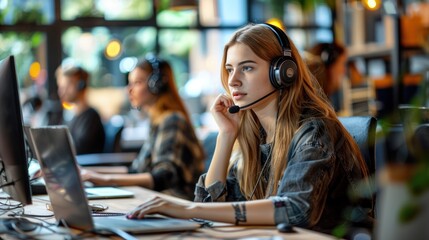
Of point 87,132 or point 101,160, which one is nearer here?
point 101,160

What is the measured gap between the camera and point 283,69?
231 centimetres

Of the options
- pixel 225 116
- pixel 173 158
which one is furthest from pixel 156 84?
pixel 225 116

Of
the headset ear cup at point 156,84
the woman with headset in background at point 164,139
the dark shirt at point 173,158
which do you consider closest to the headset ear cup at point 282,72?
the woman with headset in background at point 164,139

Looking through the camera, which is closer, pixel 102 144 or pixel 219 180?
pixel 219 180

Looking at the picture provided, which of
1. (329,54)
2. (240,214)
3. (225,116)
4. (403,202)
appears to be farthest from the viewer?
(329,54)

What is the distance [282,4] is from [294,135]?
4.95m

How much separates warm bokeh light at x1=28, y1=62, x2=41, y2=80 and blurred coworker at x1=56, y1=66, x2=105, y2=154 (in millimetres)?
834

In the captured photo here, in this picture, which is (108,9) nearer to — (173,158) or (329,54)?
(329,54)

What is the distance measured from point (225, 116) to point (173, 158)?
3.72ft

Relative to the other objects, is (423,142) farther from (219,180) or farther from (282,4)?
(282,4)

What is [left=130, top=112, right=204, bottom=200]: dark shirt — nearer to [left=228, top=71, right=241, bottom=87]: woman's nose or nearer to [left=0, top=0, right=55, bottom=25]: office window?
[left=228, top=71, right=241, bottom=87]: woman's nose

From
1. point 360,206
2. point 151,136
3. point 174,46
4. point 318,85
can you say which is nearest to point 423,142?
point 360,206

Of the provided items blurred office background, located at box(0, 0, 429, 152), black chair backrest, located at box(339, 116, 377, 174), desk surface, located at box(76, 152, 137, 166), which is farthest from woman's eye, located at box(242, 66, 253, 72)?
blurred office background, located at box(0, 0, 429, 152)

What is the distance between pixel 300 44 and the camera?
23.7 feet
